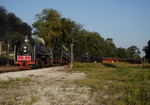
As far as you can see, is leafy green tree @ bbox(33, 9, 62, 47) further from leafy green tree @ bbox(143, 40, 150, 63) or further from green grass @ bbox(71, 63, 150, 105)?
leafy green tree @ bbox(143, 40, 150, 63)

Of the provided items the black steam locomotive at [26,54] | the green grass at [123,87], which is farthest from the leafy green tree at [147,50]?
the green grass at [123,87]

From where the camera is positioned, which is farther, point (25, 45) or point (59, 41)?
point (59, 41)

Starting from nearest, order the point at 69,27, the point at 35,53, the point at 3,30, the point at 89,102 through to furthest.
→ the point at 89,102, the point at 35,53, the point at 3,30, the point at 69,27

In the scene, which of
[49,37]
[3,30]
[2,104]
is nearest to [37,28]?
[49,37]

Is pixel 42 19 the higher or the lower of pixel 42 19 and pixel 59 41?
the higher

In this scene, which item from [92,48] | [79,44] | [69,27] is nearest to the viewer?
[69,27]

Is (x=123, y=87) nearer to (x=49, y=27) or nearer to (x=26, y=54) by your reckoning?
(x=26, y=54)

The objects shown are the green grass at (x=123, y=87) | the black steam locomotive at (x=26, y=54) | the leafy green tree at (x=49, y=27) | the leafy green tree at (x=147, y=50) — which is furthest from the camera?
the leafy green tree at (x=147, y=50)

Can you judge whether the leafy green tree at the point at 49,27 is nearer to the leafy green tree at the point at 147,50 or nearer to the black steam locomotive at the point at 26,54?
the black steam locomotive at the point at 26,54

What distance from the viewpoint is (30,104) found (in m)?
5.28

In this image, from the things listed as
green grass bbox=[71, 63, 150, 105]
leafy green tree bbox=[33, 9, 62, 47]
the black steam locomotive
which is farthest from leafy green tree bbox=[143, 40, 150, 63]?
green grass bbox=[71, 63, 150, 105]

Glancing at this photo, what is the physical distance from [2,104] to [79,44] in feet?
178

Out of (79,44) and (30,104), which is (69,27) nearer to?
(79,44)

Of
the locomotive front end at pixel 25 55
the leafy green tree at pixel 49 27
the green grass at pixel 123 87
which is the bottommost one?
the green grass at pixel 123 87
